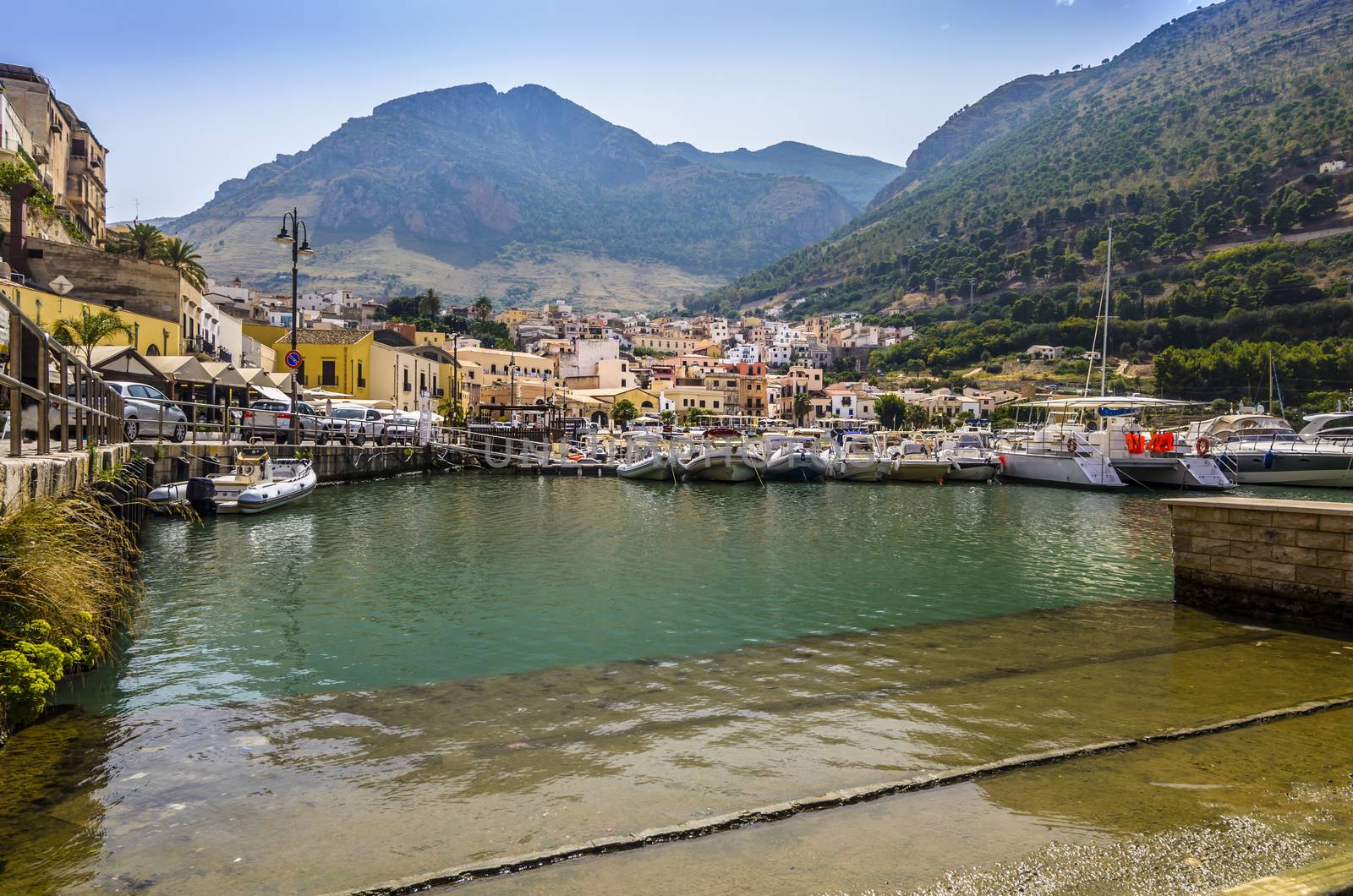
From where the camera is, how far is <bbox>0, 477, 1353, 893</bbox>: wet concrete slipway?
4.85 meters

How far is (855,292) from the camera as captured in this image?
649 feet

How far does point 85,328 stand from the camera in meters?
30.3

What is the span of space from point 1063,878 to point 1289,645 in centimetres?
730

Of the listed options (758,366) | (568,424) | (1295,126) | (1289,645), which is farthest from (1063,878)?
(1295,126)

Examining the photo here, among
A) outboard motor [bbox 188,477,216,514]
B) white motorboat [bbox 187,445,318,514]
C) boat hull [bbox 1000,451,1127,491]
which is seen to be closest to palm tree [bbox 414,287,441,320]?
boat hull [bbox 1000,451,1127,491]

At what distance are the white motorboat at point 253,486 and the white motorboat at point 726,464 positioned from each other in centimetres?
1832

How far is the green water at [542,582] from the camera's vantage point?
9805mm

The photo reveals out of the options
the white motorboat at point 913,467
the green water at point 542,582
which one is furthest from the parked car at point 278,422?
the white motorboat at point 913,467

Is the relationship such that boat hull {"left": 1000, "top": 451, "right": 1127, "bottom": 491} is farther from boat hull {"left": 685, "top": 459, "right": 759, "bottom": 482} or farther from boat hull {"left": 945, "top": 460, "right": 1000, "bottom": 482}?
boat hull {"left": 685, "top": 459, "right": 759, "bottom": 482}

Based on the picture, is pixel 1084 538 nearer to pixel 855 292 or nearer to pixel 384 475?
pixel 384 475

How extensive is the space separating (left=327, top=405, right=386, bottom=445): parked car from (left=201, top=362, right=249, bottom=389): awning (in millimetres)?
4679

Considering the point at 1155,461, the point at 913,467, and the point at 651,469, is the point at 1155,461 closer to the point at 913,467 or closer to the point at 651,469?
the point at 913,467

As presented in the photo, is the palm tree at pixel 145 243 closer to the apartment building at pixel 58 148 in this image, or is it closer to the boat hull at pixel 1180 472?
the apartment building at pixel 58 148

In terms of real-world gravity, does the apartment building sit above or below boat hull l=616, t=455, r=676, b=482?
above
